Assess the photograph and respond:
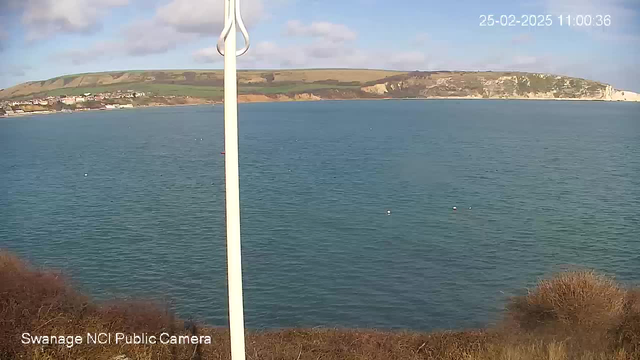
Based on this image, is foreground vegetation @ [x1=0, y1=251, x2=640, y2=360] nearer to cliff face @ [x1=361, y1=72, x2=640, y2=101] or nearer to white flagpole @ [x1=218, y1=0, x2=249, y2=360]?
white flagpole @ [x1=218, y1=0, x2=249, y2=360]

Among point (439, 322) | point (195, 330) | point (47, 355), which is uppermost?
point (47, 355)

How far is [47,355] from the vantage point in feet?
19.4

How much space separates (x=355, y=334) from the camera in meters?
10.9

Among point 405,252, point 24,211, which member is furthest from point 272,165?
point 405,252

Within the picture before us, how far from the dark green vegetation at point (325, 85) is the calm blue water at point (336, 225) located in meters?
18.7

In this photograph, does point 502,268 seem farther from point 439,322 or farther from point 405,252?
point 439,322

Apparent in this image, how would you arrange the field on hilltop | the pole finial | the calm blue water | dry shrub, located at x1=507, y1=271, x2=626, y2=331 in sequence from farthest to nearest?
the field on hilltop < the calm blue water < dry shrub, located at x1=507, y1=271, x2=626, y2=331 < the pole finial

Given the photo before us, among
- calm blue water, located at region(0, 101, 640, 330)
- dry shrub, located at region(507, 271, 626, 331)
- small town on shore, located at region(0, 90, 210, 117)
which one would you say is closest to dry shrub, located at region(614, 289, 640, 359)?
dry shrub, located at region(507, 271, 626, 331)

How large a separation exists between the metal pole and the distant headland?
51.0m

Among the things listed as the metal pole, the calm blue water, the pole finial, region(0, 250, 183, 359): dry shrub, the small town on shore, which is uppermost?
the small town on shore

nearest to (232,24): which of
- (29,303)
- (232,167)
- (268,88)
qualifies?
(232,167)

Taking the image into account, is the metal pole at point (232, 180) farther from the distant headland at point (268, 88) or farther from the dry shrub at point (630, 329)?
the distant headland at point (268, 88)

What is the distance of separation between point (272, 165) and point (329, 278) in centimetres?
1999

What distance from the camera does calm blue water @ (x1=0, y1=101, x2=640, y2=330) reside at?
1644 cm
